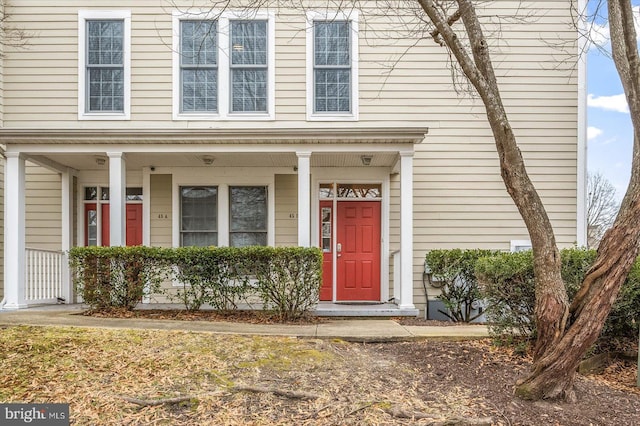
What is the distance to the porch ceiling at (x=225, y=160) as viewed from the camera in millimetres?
7848

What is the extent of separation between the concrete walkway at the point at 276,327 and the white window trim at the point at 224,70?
3935 mm

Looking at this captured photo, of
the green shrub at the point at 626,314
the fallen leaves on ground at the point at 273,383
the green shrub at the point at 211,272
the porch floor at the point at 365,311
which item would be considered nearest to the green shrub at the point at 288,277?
the green shrub at the point at 211,272

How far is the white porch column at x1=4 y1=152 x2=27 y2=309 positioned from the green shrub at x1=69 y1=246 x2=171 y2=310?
1.11 m

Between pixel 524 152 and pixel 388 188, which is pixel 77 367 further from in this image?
pixel 524 152

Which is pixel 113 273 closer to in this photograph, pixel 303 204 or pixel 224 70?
pixel 303 204

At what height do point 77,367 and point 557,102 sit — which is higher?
point 557,102

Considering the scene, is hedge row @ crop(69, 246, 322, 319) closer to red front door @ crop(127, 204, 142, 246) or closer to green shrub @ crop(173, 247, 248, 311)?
green shrub @ crop(173, 247, 248, 311)

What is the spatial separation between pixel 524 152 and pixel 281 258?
5001 millimetres

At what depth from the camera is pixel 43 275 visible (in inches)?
320

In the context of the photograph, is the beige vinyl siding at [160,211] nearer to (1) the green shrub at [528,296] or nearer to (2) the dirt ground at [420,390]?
(2) the dirt ground at [420,390]

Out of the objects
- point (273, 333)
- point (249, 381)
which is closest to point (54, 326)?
point (273, 333)

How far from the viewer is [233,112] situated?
870cm

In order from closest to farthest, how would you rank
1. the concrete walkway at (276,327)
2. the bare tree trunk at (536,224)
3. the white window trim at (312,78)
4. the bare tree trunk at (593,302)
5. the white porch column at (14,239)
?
1. the bare tree trunk at (593,302)
2. the bare tree trunk at (536,224)
3. the concrete walkway at (276,327)
4. the white porch column at (14,239)
5. the white window trim at (312,78)

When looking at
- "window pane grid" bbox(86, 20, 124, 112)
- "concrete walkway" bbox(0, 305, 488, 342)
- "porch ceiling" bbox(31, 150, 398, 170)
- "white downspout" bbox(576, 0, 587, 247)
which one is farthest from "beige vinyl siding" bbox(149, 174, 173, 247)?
"white downspout" bbox(576, 0, 587, 247)
